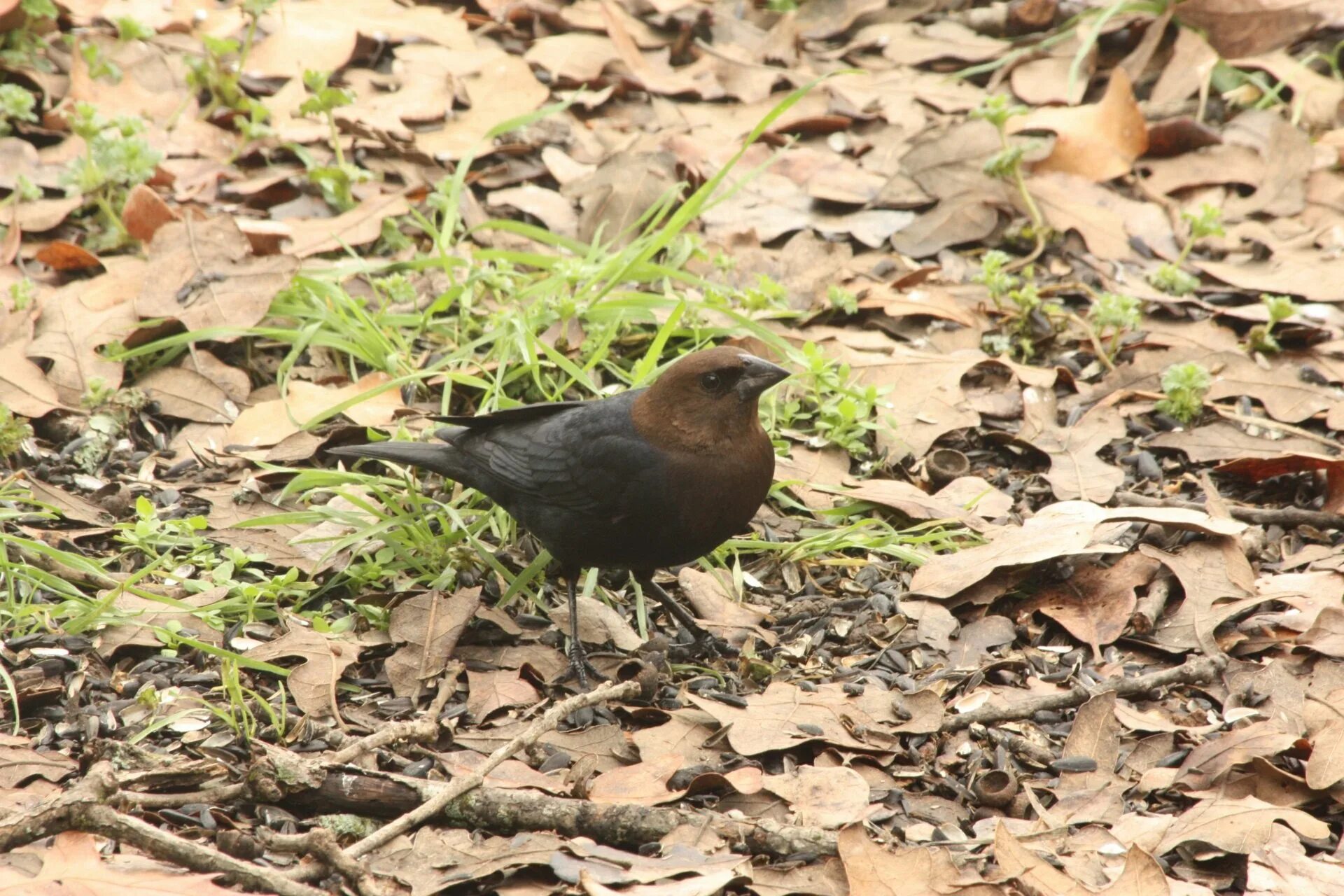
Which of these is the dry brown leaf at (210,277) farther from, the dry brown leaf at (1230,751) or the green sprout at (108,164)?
the dry brown leaf at (1230,751)

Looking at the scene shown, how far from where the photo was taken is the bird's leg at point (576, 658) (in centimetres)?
411

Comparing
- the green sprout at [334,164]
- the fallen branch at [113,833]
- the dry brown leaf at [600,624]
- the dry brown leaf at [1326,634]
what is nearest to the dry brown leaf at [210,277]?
the green sprout at [334,164]

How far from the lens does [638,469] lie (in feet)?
13.7

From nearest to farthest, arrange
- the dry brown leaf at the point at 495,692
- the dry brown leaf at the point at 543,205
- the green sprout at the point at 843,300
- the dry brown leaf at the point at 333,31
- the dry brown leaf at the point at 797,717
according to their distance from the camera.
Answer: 1. the dry brown leaf at the point at 797,717
2. the dry brown leaf at the point at 495,692
3. the green sprout at the point at 843,300
4. the dry brown leaf at the point at 543,205
5. the dry brown leaf at the point at 333,31

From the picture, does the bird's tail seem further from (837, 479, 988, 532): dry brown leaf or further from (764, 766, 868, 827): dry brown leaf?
(764, 766, 868, 827): dry brown leaf

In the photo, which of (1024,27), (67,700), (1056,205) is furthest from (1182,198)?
(67,700)

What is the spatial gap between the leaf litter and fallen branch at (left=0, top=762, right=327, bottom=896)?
1cm

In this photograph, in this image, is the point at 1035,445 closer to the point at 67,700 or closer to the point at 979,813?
the point at 979,813

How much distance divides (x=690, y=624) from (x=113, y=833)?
1899 millimetres

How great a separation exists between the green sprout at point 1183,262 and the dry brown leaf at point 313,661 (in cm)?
376

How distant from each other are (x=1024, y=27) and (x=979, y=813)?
543 centimetres

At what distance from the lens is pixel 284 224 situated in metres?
5.71

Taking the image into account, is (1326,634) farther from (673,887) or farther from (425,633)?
(425,633)

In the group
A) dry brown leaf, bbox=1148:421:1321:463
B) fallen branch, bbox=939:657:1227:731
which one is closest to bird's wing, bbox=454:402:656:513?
fallen branch, bbox=939:657:1227:731
